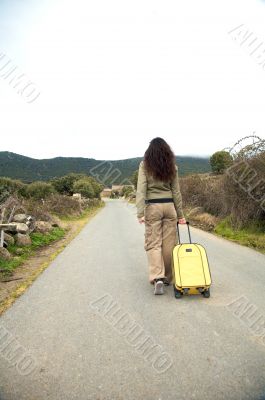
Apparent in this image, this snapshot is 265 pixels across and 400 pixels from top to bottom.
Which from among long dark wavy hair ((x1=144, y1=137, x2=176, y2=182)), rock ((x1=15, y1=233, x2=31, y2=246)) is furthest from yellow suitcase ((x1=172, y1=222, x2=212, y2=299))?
rock ((x1=15, y1=233, x2=31, y2=246))

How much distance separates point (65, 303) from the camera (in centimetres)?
505

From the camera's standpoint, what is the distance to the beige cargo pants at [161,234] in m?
5.59

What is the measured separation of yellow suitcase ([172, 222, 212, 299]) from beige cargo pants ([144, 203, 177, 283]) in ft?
1.47

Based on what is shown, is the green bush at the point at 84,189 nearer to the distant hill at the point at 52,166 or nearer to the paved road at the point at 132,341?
the paved road at the point at 132,341

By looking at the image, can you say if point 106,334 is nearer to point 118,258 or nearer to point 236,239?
point 118,258

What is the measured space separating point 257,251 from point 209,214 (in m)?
7.24

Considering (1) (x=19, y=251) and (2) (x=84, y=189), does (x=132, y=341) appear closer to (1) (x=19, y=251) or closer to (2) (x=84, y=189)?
(1) (x=19, y=251)

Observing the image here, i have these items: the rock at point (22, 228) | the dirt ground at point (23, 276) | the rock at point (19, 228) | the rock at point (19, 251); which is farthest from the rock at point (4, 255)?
the rock at point (22, 228)

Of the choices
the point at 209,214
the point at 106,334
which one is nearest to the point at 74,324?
the point at 106,334

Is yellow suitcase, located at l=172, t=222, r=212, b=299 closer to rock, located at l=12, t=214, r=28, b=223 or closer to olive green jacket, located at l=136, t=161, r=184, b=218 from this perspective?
olive green jacket, located at l=136, t=161, r=184, b=218

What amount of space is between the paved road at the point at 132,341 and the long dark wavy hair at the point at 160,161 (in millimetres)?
1781

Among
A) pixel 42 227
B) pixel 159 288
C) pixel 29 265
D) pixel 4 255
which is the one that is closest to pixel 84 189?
pixel 42 227

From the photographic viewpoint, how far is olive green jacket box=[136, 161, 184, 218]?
561cm

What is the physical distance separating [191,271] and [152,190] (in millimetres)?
1426
